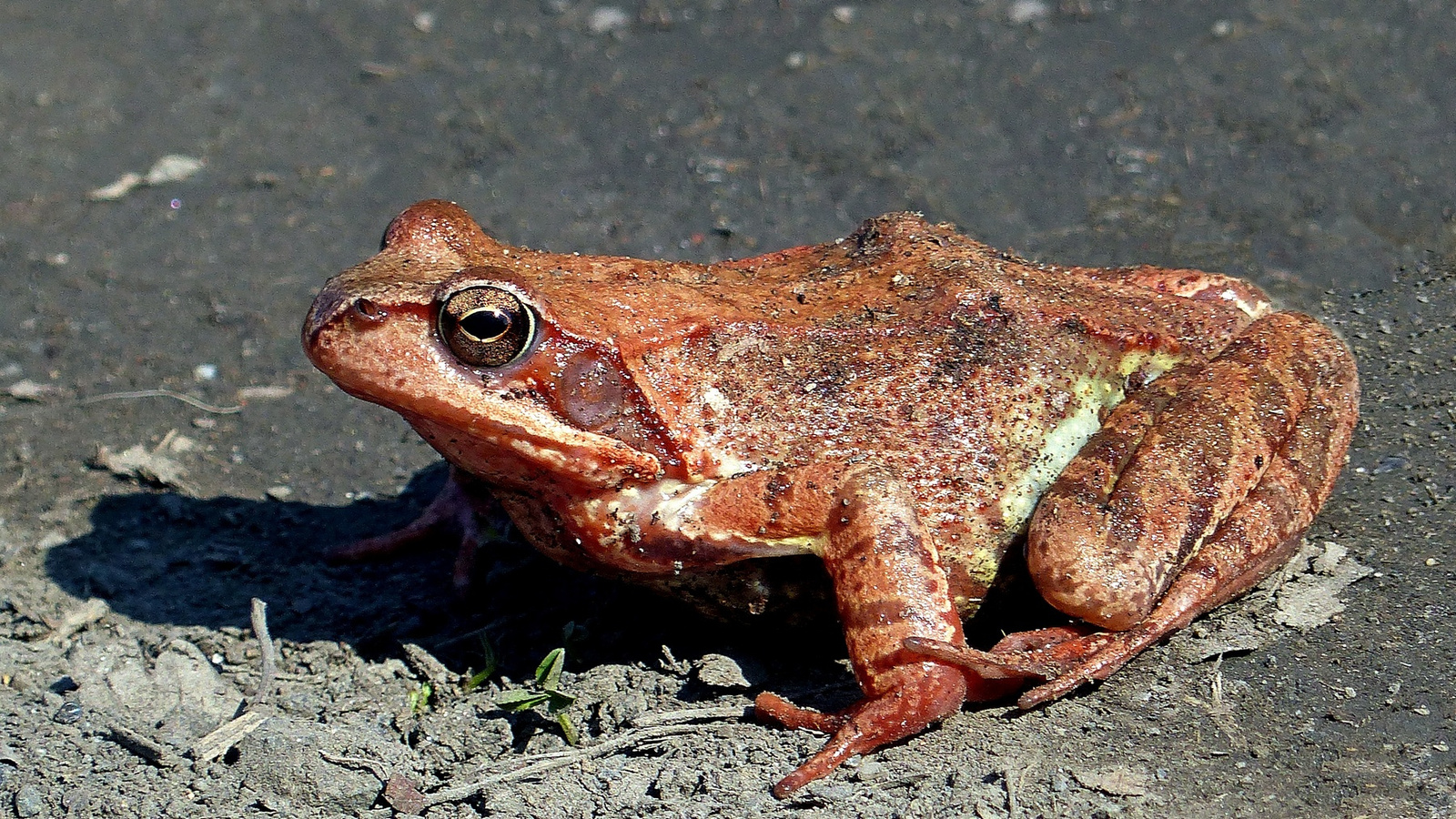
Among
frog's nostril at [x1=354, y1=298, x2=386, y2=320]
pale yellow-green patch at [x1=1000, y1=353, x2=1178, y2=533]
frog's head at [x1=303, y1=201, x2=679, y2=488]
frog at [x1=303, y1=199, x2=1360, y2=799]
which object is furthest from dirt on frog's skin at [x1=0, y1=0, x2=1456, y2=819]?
frog's nostril at [x1=354, y1=298, x2=386, y2=320]

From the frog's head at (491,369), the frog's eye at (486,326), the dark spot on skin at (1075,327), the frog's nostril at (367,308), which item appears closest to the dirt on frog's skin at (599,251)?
the frog's head at (491,369)

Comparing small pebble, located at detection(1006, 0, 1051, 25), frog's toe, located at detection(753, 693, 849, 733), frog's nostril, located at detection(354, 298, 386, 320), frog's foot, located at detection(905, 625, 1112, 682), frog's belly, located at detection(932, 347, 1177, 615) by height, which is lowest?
frog's toe, located at detection(753, 693, 849, 733)

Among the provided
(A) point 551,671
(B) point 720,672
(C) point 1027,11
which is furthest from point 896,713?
(C) point 1027,11

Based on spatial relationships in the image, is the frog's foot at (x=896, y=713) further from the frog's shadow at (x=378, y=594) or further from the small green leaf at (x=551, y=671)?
the small green leaf at (x=551, y=671)

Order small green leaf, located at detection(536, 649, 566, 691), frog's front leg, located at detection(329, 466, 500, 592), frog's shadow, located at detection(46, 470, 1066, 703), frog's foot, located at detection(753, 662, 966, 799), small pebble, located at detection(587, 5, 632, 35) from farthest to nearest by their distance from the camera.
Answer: small pebble, located at detection(587, 5, 632, 35) < frog's front leg, located at detection(329, 466, 500, 592) < frog's shadow, located at detection(46, 470, 1066, 703) < small green leaf, located at detection(536, 649, 566, 691) < frog's foot, located at detection(753, 662, 966, 799)

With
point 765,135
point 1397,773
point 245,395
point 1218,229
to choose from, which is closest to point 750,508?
point 1397,773

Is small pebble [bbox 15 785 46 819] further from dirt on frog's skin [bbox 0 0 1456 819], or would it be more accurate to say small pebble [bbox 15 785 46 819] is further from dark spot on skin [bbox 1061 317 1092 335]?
dark spot on skin [bbox 1061 317 1092 335]

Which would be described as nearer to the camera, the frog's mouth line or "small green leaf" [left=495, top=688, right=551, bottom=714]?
the frog's mouth line
